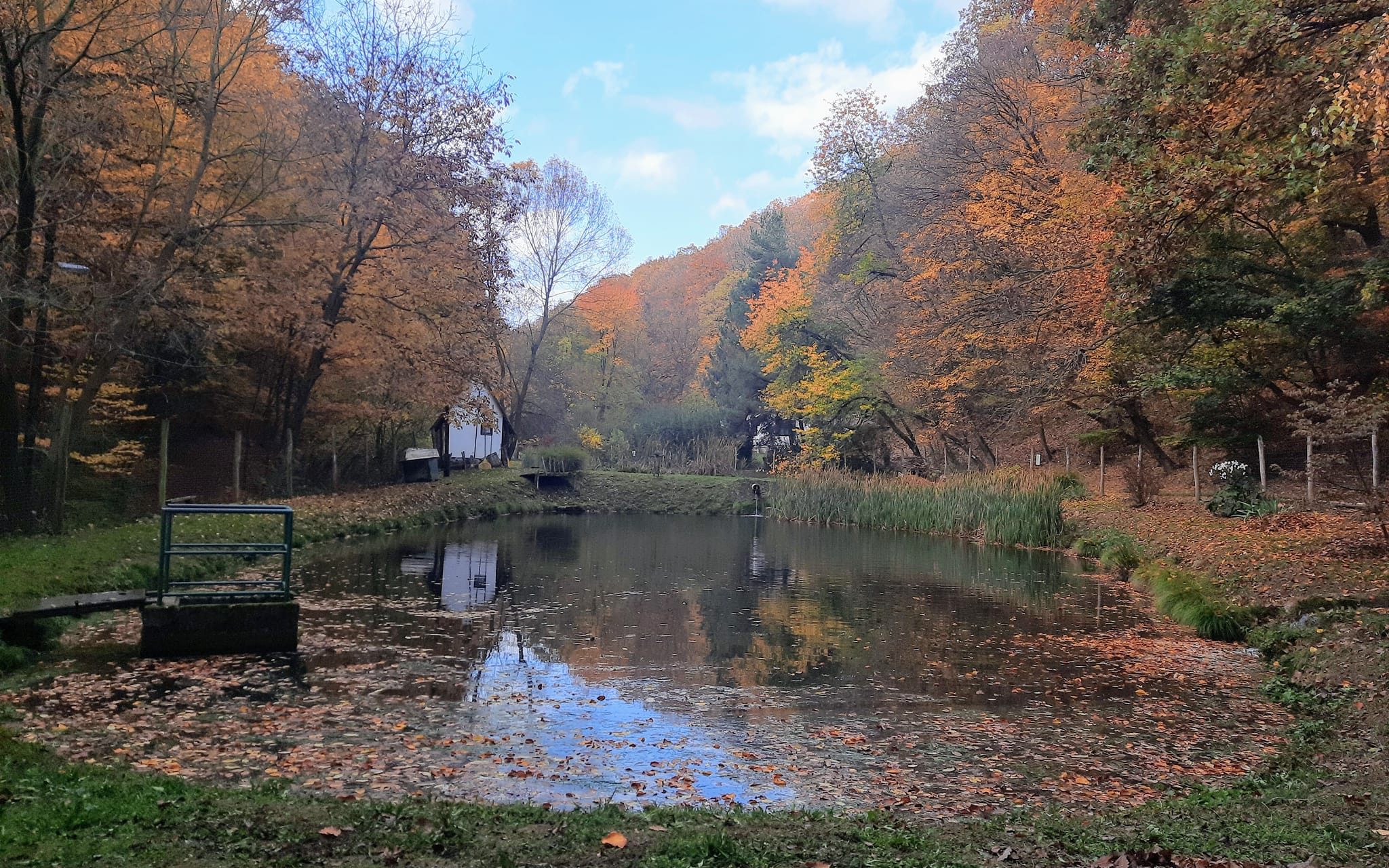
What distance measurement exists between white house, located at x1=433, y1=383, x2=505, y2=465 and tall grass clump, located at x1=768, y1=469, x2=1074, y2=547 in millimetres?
11247

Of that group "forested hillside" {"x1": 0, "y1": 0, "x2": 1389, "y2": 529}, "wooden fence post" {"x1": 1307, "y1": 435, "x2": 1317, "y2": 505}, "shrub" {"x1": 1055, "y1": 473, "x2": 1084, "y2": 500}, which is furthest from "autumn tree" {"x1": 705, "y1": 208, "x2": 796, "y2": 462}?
"wooden fence post" {"x1": 1307, "y1": 435, "x2": 1317, "y2": 505}

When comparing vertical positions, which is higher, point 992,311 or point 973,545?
Result: point 992,311

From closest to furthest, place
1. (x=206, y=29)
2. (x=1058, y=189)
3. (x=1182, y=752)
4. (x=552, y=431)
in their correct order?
1. (x=1182, y=752)
2. (x=206, y=29)
3. (x=1058, y=189)
4. (x=552, y=431)

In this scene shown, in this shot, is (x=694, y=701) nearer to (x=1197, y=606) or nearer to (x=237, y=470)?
(x=1197, y=606)

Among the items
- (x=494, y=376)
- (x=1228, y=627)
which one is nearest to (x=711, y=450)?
(x=494, y=376)

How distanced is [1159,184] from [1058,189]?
14469 mm

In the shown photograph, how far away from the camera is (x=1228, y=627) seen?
11.3 meters

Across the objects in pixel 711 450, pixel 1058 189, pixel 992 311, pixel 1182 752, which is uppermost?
pixel 1058 189

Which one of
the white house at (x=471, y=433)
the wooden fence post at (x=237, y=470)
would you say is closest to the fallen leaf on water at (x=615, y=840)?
the wooden fence post at (x=237, y=470)

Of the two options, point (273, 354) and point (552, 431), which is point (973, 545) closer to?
point (273, 354)

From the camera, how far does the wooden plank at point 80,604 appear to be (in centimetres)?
857

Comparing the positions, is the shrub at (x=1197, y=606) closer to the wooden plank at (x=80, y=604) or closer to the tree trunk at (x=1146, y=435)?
the tree trunk at (x=1146, y=435)

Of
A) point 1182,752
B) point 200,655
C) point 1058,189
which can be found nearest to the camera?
point 1182,752

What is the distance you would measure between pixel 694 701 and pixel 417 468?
86.7 feet
